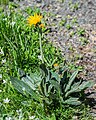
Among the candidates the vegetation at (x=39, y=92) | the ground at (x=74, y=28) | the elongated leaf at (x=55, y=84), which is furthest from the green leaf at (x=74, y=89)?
the ground at (x=74, y=28)

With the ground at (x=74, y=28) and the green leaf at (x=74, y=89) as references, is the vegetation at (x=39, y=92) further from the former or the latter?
the ground at (x=74, y=28)

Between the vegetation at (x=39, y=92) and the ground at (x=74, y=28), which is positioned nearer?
the vegetation at (x=39, y=92)

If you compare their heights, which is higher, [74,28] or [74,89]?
[74,28]

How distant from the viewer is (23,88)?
12.0 ft

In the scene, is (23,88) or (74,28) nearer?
(23,88)

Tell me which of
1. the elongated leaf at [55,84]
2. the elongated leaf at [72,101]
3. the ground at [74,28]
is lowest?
the elongated leaf at [72,101]

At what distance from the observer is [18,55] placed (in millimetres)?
4145

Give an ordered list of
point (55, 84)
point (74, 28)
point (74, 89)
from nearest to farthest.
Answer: point (55, 84) → point (74, 89) → point (74, 28)

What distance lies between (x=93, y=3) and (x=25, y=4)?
956 mm

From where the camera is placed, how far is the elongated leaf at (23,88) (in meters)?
3.64

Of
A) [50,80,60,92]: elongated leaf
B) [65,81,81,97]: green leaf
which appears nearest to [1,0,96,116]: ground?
[65,81,81,97]: green leaf

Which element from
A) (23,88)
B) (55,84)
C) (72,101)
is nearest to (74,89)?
(72,101)

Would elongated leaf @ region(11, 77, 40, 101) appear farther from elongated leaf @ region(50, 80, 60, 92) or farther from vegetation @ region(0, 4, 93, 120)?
elongated leaf @ region(50, 80, 60, 92)

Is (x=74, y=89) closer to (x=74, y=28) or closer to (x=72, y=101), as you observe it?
(x=72, y=101)
